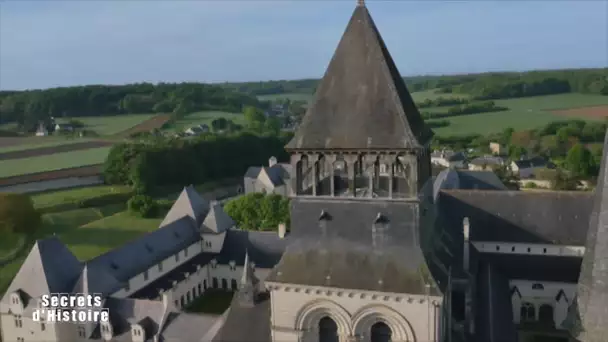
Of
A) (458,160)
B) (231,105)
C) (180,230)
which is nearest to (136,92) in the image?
(231,105)

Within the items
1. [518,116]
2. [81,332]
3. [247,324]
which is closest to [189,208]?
[81,332]

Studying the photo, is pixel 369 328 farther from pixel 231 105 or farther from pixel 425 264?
pixel 231 105

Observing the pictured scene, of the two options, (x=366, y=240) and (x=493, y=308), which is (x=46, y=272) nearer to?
(x=366, y=240)

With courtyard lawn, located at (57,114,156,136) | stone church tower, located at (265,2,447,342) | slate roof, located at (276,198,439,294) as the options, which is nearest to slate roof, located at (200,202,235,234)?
stone church tower, located at (265,2,447,342)

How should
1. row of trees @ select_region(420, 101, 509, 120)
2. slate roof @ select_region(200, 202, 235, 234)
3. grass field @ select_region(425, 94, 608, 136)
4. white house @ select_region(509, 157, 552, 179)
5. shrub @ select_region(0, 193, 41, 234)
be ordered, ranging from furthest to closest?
row of trees @ select_region(420, 101, 509, 120) → grass field @ select_region(425, 94, 608, 136) → white house @ select_region(509, 157, 552, 179) → shrub @ select_region(0, 193, 41, 234) → slate roof @ select_region(200, 202, 235, 234)

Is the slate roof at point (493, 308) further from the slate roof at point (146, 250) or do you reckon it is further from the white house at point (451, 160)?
the white house at point (451, 160)

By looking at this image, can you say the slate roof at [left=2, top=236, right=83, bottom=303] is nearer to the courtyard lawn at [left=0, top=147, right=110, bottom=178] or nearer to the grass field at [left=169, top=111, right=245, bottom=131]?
the courtyard lawn at [left=0, top=147, right=110, bottom=178]
